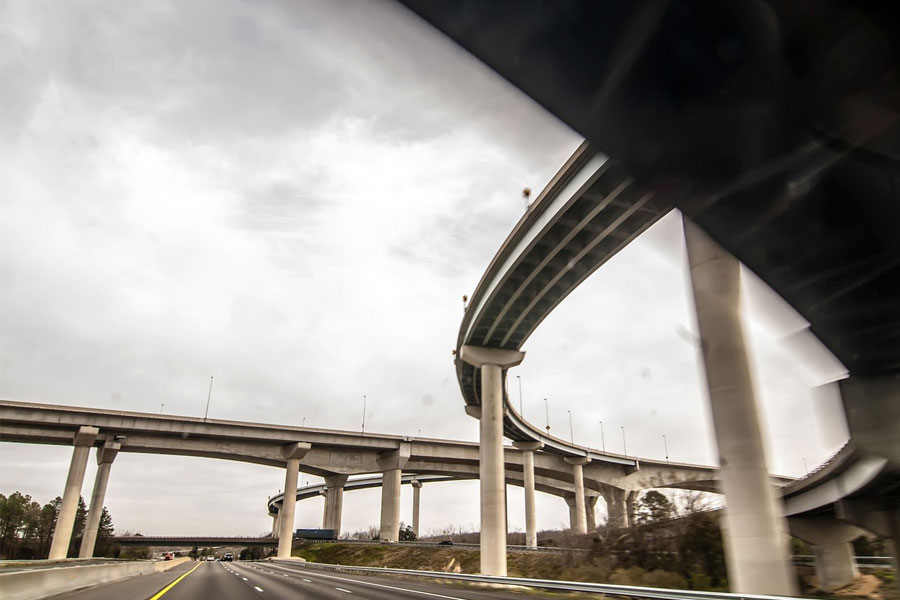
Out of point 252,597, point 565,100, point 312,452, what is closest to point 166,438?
point 312,452

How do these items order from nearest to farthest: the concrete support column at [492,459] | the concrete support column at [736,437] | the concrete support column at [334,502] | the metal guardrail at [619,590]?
the metal guardrail at [619,590]
the concrete support column at [736,437]
the concrete support column at [492,459]
the concrete support column at [334,502]

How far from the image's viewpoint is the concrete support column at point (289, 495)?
6425cm

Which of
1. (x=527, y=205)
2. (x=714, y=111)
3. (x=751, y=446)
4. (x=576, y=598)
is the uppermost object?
(x=527, y=205)

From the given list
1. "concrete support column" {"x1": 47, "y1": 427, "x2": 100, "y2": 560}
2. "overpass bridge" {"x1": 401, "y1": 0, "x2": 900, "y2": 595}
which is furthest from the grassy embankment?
"concrete support column" {"x1": 47, "y1": 427, "x2": 100, "y2": 560}

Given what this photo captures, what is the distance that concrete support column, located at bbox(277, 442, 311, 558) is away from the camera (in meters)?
64.2

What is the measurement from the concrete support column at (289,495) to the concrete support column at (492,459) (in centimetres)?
3542

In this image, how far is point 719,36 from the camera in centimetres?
604

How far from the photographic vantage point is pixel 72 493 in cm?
5897

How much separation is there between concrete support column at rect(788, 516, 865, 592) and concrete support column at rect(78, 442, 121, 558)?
66.5 metres

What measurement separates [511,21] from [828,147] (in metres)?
5.08

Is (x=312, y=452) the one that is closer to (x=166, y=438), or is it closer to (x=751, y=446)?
(x=166, y=438)

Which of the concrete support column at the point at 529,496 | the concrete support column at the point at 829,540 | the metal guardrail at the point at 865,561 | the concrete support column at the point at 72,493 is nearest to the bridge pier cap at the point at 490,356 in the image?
the concrete support column at the point at 829,540

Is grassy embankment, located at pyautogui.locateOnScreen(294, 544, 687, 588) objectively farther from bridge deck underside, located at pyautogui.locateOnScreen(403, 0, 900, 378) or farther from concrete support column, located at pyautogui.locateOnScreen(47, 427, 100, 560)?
concrete support column, located at pyautogui.locateOnScreen(47, 427, 100, 560)

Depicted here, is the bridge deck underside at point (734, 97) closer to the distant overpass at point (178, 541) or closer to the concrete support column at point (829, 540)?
the concrete support column at point (829, 540)
